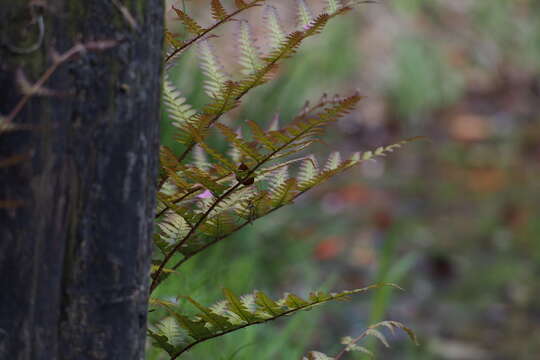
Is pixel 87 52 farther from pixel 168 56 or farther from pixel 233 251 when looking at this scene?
pixel 233 251

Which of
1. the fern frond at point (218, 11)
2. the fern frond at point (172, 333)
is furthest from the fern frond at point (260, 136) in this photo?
the fern frond at point (172, 333)

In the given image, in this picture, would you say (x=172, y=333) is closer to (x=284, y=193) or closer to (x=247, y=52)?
(x=284, y=193)

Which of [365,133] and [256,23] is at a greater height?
[256,23]

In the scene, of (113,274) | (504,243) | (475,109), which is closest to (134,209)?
(113,274)

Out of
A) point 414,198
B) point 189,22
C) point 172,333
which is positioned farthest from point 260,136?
point 414,198

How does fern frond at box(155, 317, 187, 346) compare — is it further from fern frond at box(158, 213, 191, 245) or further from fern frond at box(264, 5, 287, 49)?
fern frond at box(264, 5, 287, 49)

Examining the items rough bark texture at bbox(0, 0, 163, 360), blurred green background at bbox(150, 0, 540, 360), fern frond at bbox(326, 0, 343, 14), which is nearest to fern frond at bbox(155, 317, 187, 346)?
rough bark texture at bbox(0, 0, 163, 360)

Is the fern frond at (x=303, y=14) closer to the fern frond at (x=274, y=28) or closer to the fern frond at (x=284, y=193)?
the fern frond at (x=274, y=28)
